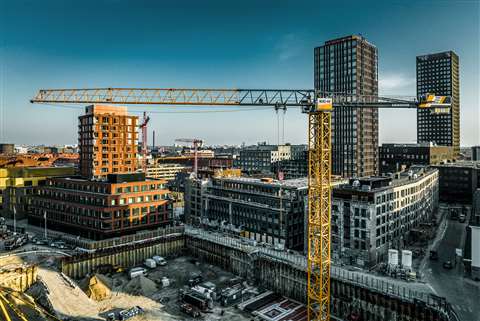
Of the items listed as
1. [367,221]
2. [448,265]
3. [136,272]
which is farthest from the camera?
[136,272]

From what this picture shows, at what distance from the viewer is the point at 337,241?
2884 inches

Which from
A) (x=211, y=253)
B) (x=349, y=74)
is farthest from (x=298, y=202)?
(x=349, y=74)

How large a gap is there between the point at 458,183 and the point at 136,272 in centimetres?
13175

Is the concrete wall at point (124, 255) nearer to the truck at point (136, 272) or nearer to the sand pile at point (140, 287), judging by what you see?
the truck at point (136, 272)

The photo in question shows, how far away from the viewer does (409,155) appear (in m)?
171

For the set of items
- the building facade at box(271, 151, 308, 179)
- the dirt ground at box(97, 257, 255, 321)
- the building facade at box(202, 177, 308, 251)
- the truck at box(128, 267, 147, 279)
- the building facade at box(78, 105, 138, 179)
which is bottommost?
the dirt ground at box(97, 257, 255, 321)

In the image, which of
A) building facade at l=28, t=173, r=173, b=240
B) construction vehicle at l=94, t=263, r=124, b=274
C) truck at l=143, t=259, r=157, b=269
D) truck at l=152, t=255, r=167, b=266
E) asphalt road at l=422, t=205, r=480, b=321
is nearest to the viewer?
asphalt road at l=422, t=205, r=480, b=321

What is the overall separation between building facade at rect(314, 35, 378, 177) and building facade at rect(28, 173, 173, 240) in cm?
8755

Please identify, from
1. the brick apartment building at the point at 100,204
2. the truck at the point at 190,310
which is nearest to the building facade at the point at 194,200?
the brick apartment building at the point at 100,204

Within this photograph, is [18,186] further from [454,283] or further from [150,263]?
[454,283]

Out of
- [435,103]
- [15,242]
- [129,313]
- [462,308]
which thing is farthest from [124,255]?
[435,103]

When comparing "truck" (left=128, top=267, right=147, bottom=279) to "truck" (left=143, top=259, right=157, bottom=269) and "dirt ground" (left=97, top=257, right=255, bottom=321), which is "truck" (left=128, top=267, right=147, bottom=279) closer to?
"dirt ground" (left=97, top=257, right=255, bottom=321)

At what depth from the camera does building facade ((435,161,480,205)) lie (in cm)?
13712

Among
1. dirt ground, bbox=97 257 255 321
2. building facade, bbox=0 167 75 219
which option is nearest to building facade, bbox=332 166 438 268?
dirt ground, bbox=97 257 255 321
